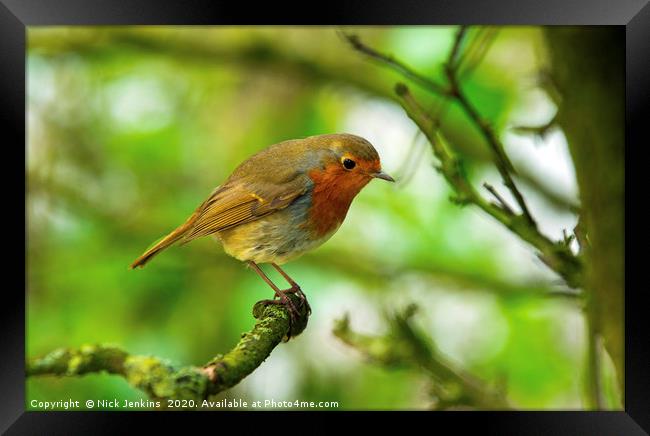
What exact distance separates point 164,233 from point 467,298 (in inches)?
60.7

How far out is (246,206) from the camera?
331 cm

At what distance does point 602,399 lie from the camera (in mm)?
2029

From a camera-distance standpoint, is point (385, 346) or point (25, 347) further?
point (25, 347)

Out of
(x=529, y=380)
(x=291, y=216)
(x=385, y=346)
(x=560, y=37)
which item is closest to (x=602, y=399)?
(x=385, y=346)

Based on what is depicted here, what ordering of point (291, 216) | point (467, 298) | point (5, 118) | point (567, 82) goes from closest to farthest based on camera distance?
point (567, 82), point (5, 118), point (291, 216), point (467, 298)

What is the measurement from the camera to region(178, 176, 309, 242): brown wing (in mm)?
3268

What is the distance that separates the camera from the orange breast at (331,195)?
3207mm

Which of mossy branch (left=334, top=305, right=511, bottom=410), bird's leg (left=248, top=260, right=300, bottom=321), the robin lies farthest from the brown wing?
mossy branch (left=334, top=305, right=511, bottom=410)

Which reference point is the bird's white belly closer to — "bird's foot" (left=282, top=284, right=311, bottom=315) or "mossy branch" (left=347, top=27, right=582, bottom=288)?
"bird's foot" (left=282, top=284, right=311, bottom=315)

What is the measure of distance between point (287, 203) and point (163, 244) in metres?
0.58

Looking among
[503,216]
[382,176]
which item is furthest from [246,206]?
[503,216]

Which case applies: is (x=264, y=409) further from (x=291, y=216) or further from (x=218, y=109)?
(x=218, y=109)

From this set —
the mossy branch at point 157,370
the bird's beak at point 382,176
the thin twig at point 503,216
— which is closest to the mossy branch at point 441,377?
the thin twig at point 503,216

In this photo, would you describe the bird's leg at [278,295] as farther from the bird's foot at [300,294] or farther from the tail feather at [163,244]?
the tail feather at [163,244]
